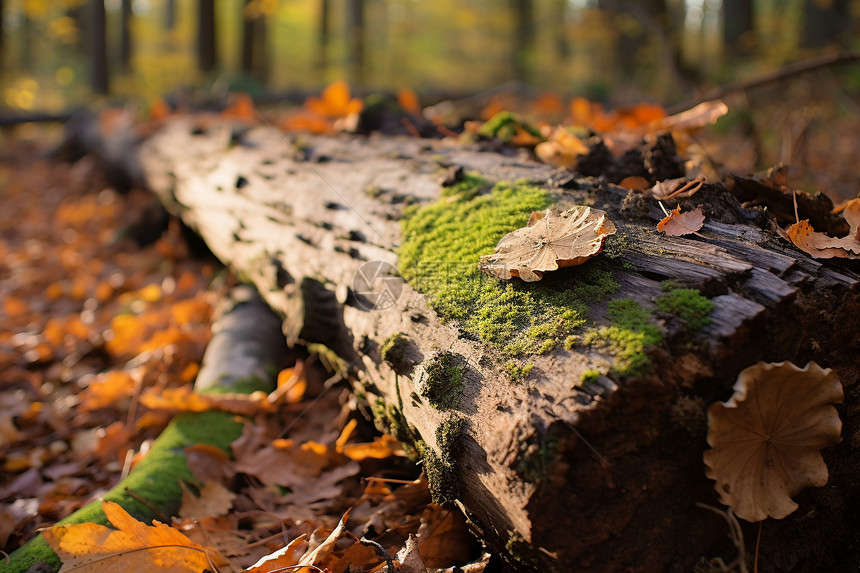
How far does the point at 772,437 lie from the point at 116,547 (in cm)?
157

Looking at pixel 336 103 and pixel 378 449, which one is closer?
pixel 378 449

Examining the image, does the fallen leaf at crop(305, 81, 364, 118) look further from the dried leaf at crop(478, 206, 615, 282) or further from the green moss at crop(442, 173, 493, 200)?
the dried leaf at crop(478, 206, 615, 282)

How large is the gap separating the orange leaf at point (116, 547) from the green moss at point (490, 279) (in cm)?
92

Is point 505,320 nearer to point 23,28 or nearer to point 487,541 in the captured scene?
point 487,541

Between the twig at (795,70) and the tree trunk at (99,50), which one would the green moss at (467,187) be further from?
the tree trunk at (99,50)

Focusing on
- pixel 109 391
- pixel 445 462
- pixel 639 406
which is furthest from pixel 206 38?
pixel 639 406

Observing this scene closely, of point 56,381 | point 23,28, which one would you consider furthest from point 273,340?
point 23,28

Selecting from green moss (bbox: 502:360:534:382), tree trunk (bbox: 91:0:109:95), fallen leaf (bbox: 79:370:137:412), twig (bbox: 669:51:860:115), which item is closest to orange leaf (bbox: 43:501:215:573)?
green moss (bbox: 502:360:534:382)

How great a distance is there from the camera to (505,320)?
55.5 inches

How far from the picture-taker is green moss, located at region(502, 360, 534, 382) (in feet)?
4.10

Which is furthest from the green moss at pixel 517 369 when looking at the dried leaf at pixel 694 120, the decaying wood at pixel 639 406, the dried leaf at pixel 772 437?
the dried leaf at pixel 694 120

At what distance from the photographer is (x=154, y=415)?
2.30m

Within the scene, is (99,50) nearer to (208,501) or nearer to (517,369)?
(208,501)

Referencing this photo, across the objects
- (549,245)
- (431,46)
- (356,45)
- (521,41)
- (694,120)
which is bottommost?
(549,245)
